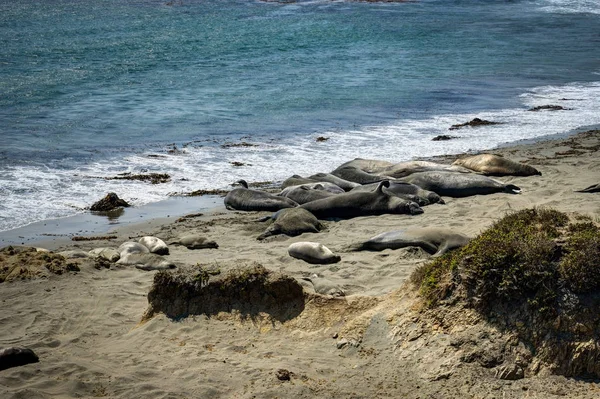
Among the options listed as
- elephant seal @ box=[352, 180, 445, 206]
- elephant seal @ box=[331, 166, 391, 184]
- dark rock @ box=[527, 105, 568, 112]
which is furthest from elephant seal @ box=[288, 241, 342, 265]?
dark rock @ box=[527, 105, 568, 112]

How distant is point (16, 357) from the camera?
627cm

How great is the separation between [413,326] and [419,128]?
14.9 metres

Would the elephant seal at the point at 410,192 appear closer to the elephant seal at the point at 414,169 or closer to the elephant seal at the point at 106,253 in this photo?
the elephant seal at the point at 414,169

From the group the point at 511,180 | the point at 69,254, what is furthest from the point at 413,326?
the point at 511,180

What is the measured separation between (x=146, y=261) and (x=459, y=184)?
19.3 ft

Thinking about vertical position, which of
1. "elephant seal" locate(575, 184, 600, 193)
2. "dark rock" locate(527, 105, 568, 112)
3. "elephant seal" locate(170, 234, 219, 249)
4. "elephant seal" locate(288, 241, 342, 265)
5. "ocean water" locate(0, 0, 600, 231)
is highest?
"elephant seal" locate(288, 241, 342, 265)

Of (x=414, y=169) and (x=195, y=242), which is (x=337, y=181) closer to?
(x=414, y=169)

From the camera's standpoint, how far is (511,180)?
1352 centimetres

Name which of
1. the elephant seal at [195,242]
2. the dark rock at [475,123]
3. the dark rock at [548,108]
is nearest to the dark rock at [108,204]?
the elephant seal at [195,242]

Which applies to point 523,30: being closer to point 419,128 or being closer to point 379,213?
point 419,128

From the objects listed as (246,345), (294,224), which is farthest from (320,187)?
(246,345)

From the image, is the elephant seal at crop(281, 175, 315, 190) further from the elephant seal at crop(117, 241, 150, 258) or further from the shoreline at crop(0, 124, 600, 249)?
the elephant seal at crop(117, 241, 150, 258)

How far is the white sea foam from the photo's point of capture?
1355cm

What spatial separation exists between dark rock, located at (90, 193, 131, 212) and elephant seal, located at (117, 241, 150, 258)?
10.2 ft
